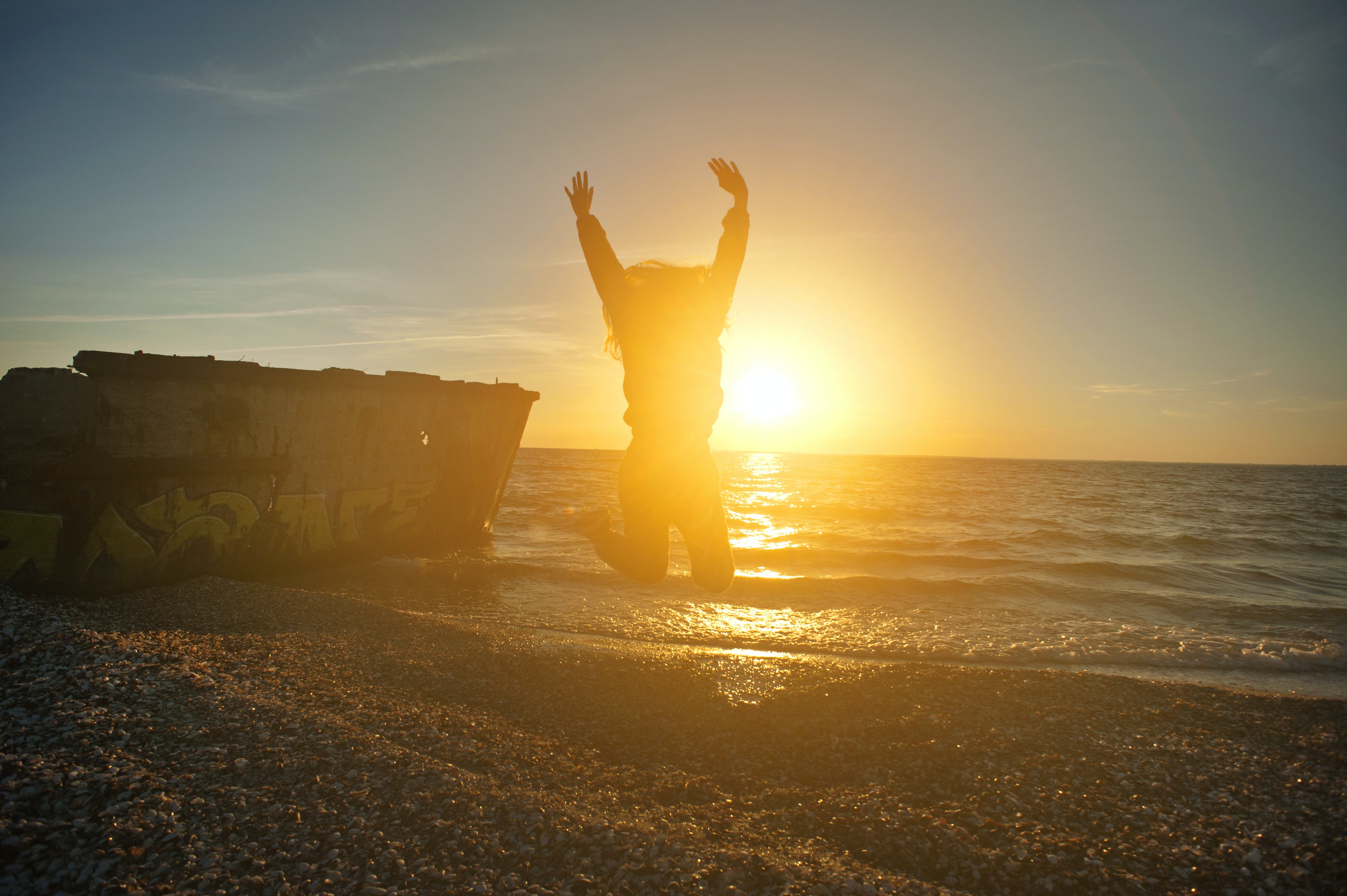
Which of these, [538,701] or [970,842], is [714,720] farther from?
[970,842]

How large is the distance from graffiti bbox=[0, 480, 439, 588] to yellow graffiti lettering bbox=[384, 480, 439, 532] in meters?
0.16

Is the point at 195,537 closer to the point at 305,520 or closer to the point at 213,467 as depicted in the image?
the point at 213,467

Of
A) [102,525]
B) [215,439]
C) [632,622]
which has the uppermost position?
[215,439]

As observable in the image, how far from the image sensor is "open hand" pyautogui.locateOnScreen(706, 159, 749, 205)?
338cm

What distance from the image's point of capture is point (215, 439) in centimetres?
644

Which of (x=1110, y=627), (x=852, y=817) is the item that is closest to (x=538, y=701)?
(x=852, y=817)

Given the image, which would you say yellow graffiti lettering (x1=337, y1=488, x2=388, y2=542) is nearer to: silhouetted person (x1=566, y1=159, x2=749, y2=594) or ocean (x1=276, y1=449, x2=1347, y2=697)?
ocean (x1=276, y1=449, x2=1347, y2=697)

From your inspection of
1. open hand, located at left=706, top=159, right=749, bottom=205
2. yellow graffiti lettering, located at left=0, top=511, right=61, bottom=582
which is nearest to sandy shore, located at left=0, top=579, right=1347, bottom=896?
yellow graffiti lettering, located at left=0, top=511, right=61, bottom=582

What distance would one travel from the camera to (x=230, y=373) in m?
6.51

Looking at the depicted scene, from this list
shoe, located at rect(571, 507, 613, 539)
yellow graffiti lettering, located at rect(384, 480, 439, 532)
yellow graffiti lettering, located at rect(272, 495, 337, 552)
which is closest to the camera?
shoe, located at rect(571, 507, 613, 539)

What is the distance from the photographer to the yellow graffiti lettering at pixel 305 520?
281 inches

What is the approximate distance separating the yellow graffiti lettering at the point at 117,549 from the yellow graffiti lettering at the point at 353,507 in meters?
1.93

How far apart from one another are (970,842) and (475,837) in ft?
7.11

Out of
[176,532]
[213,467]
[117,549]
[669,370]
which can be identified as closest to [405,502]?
[213,467]
